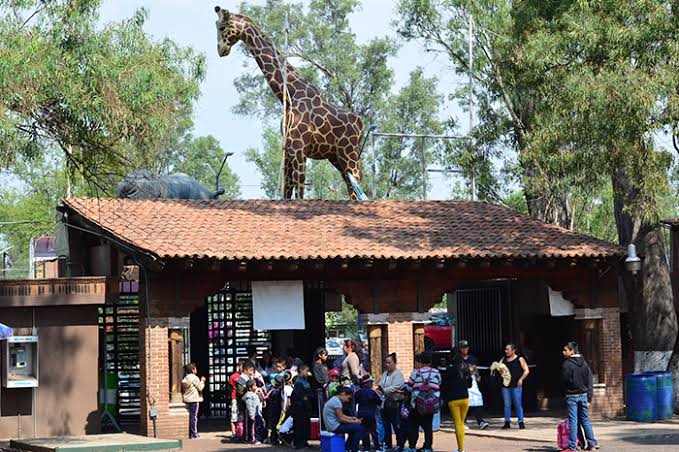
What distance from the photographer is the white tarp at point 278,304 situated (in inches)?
878

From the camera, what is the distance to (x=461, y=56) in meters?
39.3

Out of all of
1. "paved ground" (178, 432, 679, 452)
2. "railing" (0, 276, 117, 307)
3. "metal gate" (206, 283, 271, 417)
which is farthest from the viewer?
"metal gate" (206, 283, 271, 417)

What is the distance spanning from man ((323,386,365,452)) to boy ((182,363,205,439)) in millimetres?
5673

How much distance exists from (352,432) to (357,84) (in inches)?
1595

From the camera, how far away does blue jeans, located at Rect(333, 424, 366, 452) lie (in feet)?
52.3

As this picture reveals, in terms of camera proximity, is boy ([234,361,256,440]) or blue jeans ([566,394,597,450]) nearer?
blue jeans ([566,394,597,450])

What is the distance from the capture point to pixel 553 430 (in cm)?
2066

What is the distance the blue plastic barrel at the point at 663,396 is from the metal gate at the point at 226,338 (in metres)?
9.35

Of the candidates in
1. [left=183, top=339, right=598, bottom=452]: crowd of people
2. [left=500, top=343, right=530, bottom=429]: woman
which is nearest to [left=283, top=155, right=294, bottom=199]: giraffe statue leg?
[left=183, top=339, right=598, bottom=452]: crowd of people

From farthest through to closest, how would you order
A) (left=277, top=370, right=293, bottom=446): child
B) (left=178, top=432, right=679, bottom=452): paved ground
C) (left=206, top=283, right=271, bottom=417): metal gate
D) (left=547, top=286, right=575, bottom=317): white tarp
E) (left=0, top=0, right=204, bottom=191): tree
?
(left=206, top=283, right=271, bottom=417): metal gate
(left=547, top=286, right=575, bottom=317): white tarp
(left=277, top=370, right=293, bottom=446): child
(left=178, top=432, right=679, bottom=452): paved ground
(left=0, top=0, right=204, bottom=191): tree

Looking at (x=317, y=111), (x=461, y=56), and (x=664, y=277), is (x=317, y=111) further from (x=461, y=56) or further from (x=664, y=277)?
(x=461, y=56)

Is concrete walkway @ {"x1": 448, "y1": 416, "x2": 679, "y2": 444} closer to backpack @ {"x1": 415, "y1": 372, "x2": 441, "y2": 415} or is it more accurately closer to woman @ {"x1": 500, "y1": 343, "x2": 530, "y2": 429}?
woman @ {"x1": 500, "y1": 343, "x2": 530, "y2": 429}

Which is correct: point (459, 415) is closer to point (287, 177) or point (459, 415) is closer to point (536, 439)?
point (536, 439)

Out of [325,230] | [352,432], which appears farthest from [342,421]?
[325,230]
